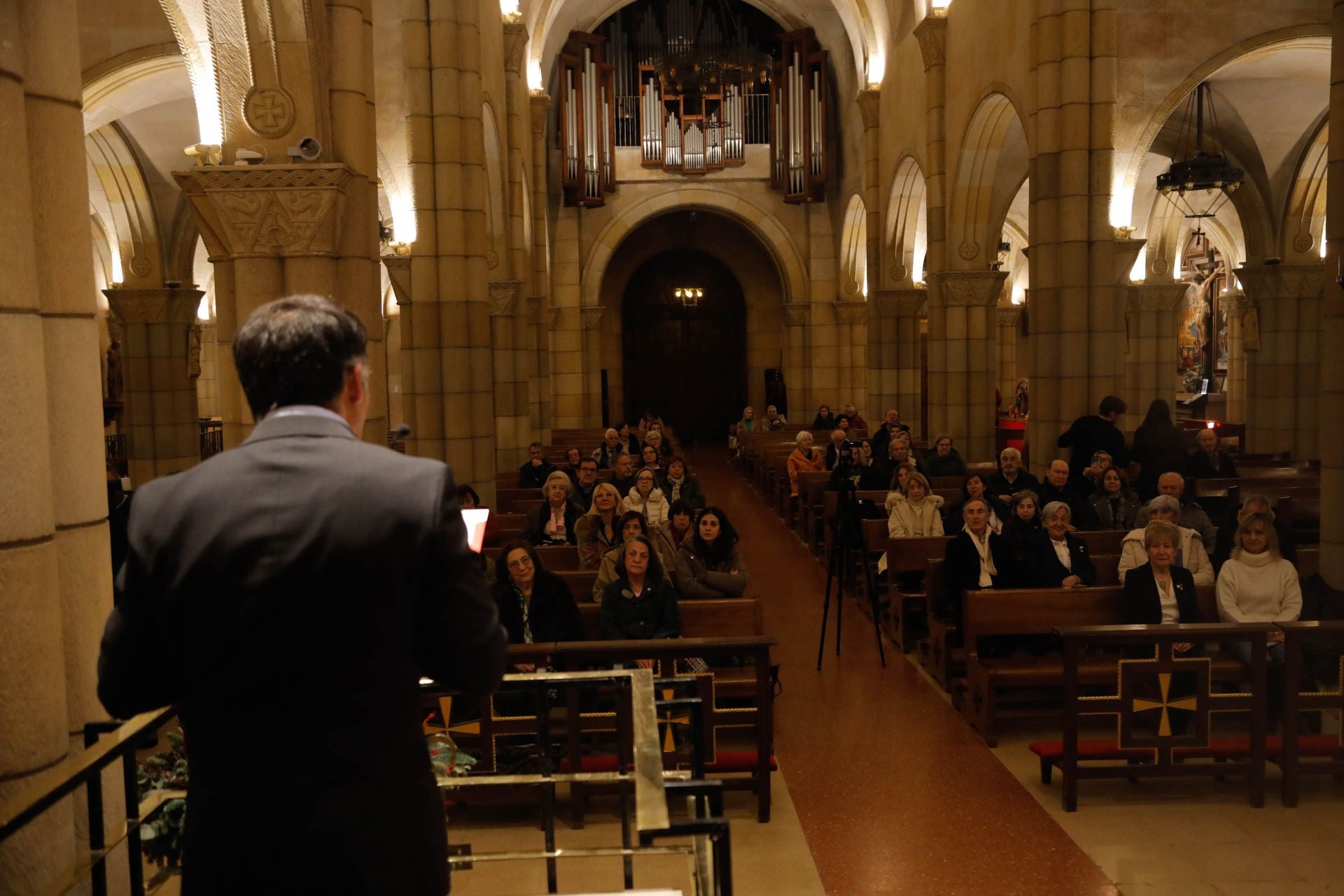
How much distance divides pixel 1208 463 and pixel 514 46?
36.9ft

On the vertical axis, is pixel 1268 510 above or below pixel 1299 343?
below

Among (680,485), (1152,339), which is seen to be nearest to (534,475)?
(680,485)

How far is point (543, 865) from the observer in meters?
5.14

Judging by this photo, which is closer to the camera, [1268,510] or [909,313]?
[1268,510]

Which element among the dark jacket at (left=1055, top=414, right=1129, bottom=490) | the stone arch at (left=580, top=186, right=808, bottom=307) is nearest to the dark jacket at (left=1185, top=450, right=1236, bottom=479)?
the dark jacket at (left=1055, top=414, right=1129, bottom=490)

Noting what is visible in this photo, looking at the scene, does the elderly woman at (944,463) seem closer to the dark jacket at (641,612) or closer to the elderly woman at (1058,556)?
the elderly woman at (1058,556)

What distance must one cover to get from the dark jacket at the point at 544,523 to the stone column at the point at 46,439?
6398 millimetres

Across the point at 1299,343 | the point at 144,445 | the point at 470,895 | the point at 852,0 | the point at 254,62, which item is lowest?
the point at 470,895

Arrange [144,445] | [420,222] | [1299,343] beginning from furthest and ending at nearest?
1. [1299,343]
2. [144,445]
3. [420,222]

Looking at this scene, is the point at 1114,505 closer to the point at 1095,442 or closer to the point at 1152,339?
the point at 1095,442

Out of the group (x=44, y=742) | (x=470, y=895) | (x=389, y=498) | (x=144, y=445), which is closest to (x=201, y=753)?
(x=389, y=498)

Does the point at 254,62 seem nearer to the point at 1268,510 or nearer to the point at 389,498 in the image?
the point at 389,498

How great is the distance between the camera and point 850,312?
27.7 m

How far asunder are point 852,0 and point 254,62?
17256 millimetres
